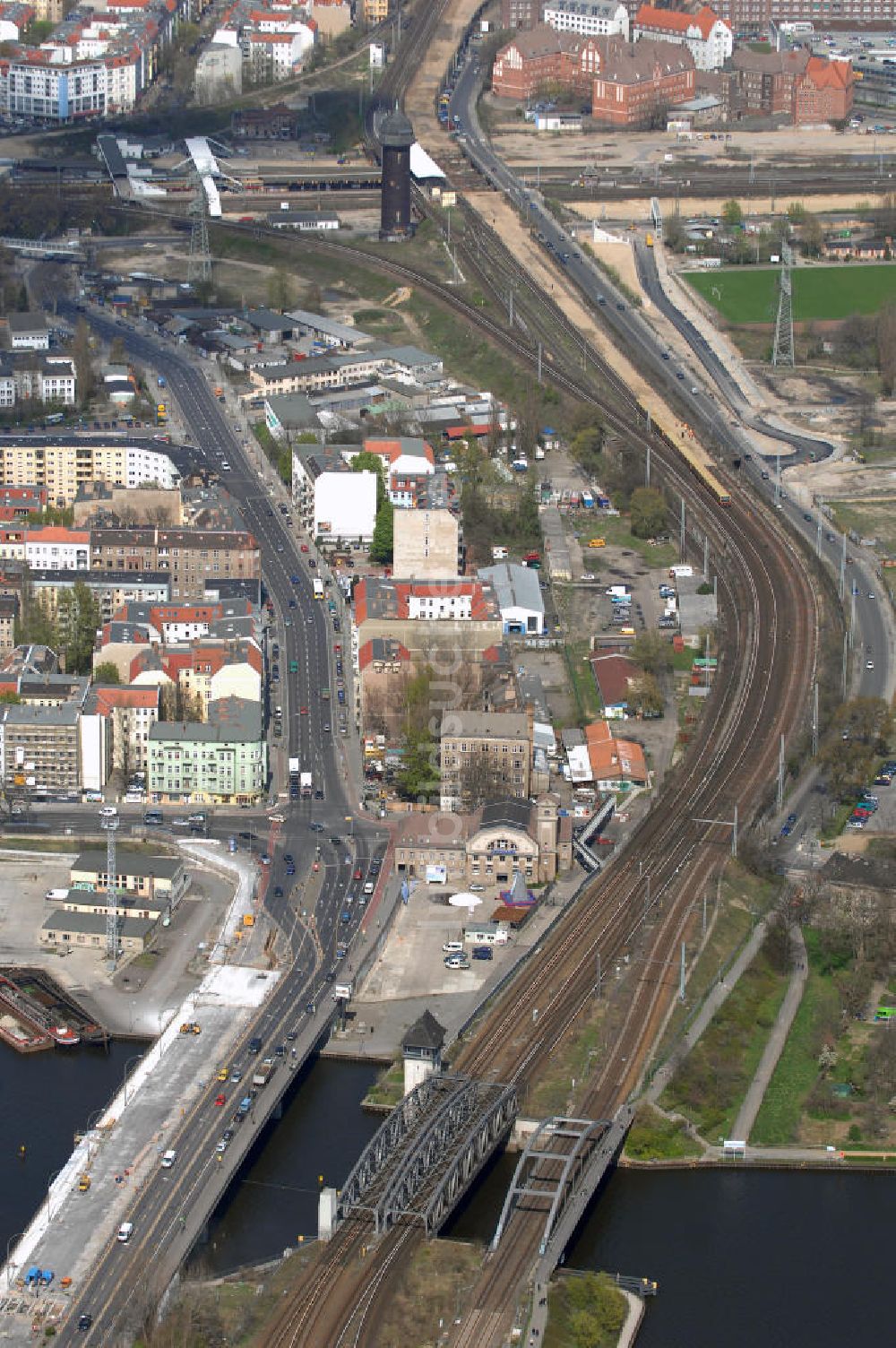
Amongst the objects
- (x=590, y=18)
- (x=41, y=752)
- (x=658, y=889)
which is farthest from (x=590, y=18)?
(x=658, y=889)

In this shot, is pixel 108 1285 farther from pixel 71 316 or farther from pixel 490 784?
pixel 71 316

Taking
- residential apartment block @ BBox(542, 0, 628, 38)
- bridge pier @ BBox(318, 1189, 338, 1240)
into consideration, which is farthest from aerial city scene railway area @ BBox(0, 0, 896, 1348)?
residential apartment block @ BBox(542, 0, 628, 38)

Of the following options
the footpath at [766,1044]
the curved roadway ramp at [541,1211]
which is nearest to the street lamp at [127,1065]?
the curved roadway ramp at [541,1211]

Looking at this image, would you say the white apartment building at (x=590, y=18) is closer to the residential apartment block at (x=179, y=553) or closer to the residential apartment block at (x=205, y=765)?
the residential apartment block at (x=179, y=553)

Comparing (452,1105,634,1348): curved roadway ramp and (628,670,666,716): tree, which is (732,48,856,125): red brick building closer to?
(628,670,666,716): tree

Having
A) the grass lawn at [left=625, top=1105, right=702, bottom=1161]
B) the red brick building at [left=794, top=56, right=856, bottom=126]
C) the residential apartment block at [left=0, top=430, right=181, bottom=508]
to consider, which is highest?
the grass lawn at [left=625, top=1105, right=702, bottom=1161]

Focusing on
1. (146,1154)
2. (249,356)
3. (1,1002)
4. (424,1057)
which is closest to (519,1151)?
(424,1057)
